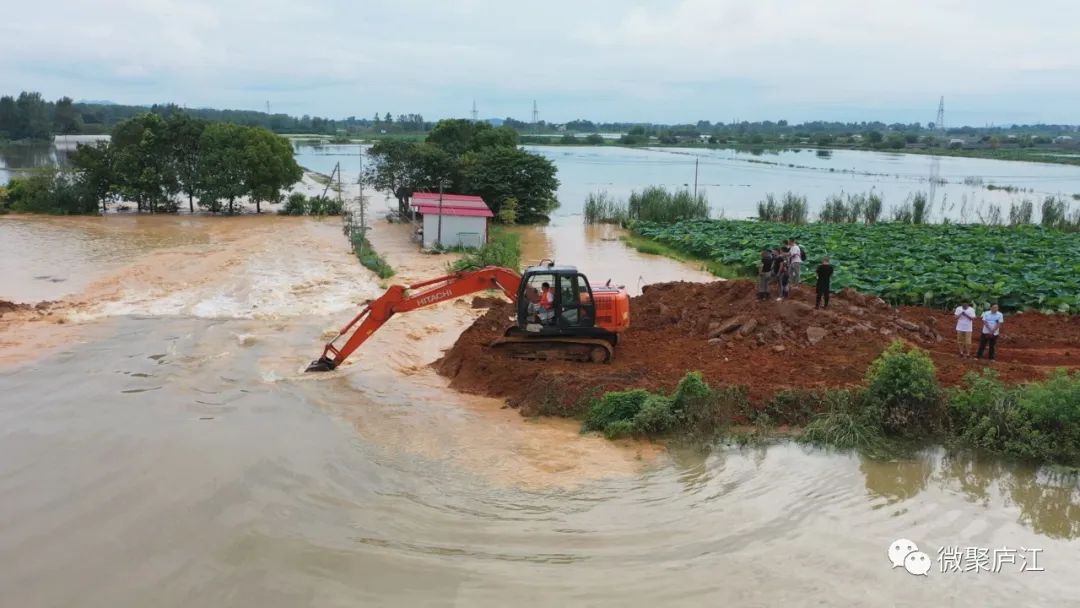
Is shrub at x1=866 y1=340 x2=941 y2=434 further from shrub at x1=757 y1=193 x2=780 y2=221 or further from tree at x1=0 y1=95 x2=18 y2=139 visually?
tree at x1=0 y1=95 x2=18 y2=139

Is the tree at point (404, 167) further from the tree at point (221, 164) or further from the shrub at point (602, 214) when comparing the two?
the shrub at point (602, 214)

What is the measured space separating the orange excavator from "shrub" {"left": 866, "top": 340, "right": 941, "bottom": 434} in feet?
15.0

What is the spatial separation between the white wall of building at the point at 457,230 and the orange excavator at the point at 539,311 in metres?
16.0

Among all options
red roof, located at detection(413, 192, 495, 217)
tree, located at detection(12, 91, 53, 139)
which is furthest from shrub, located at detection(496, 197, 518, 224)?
tree, located at detection(12, 91, 53, 139)

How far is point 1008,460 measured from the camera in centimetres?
1056

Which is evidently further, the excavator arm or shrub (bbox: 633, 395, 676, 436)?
the excavator arm

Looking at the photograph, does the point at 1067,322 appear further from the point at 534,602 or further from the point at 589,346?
the point at 534,602

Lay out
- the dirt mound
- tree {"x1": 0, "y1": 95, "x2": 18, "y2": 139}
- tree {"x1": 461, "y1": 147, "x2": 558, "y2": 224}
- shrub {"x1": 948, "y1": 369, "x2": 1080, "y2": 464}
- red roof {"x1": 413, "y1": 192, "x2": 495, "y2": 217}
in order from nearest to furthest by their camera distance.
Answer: shrub {"x1": 948, "y1": 369, "x2": 1080, "y2": 464}
the dirt mound
red roof {"x1": 413, "y1": 192, "x2": 495, "y2": 217}
tree {"x1": 461, "y1": 147, "x2": 558, "y2": 224}
tree {"x1": 0, "y1": 95, "x2": 18, "y2": 139}

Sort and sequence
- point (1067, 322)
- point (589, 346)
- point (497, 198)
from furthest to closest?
point (497, 198) → point (1067, 322) → point (589, 346)

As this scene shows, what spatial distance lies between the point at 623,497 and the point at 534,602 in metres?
2.46

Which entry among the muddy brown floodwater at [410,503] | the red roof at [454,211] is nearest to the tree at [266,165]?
the red roof at [454,211]

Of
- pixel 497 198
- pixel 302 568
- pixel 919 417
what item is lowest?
pixel 302 568

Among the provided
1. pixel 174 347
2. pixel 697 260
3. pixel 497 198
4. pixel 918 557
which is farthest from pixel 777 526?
pixel 497 198

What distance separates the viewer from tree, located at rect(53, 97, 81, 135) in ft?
338
